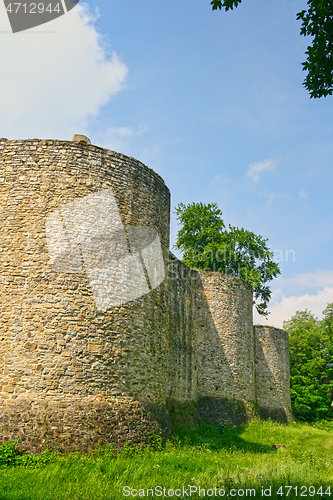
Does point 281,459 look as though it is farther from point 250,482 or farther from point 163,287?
point 163,287

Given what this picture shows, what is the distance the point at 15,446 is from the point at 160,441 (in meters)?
3.66

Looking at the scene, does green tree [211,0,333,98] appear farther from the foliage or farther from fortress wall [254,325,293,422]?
the foliage

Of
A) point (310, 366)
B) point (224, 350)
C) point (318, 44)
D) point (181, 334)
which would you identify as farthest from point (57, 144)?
point (310, 366)

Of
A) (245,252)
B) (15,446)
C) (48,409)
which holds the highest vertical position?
(245,252)

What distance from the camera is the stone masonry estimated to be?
9.62 metres

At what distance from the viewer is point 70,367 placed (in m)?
9.93

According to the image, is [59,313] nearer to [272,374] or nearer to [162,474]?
[162,474]

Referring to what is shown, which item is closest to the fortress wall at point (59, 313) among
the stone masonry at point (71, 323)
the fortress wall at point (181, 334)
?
the stone masonry at point (71, 323)

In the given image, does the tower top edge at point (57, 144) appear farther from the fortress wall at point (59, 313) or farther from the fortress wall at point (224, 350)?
the fortress wall at point (224, 350)

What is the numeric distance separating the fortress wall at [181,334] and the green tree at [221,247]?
12233mm

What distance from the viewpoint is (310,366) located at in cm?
3819

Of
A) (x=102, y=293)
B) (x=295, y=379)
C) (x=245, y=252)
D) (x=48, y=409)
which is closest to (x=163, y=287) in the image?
(x=102, y=293)

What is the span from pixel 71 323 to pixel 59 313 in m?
0.36

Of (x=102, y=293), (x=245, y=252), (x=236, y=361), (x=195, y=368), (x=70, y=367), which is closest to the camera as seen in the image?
(x=70, y=367)
